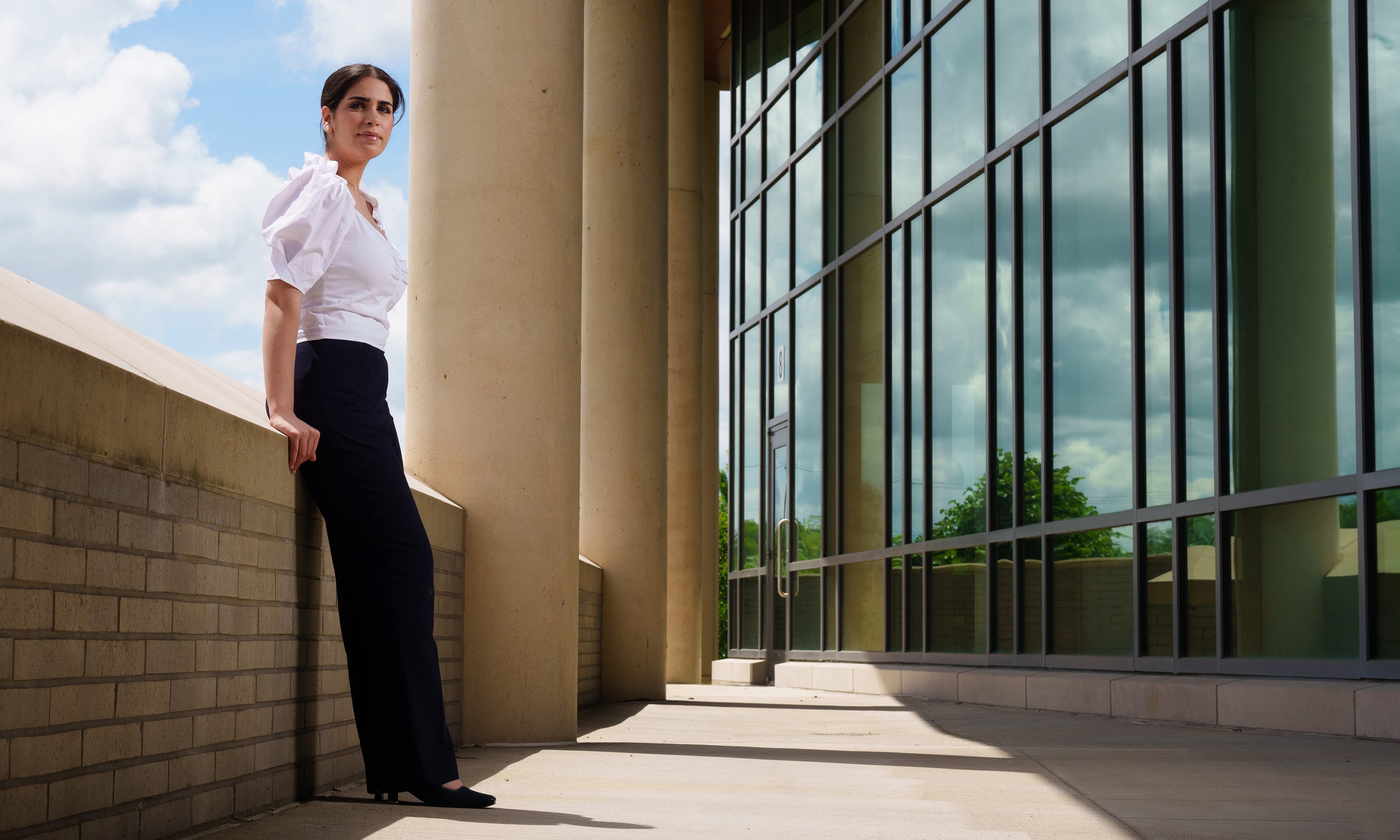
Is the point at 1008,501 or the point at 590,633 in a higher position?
the point at 1008,501

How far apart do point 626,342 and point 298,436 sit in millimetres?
9063

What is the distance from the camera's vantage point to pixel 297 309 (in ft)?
12.7

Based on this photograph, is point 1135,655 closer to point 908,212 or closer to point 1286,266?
point 1286,266

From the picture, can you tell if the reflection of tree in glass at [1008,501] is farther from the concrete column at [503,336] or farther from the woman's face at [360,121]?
the woman's face at [360,121]

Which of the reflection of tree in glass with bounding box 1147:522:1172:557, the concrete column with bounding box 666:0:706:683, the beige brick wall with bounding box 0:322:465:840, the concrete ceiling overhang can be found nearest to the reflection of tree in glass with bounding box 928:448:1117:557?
the reflection of tree in glass with bounding box 1147:522:1172:557

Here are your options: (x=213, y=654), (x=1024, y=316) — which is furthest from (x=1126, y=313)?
(x=213, y=654)

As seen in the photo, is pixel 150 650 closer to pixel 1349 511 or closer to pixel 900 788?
pixel 900 788

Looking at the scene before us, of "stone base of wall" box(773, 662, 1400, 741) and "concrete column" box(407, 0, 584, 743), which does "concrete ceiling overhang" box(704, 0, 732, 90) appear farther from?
"concrete column" box(407, 0, 584, 743)

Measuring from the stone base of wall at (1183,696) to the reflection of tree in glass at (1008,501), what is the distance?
1102mm

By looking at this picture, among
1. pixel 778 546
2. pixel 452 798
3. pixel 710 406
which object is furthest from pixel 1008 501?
pixel 710 406

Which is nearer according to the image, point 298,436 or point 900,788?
point 298,436

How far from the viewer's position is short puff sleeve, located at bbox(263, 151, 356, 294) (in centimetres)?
389

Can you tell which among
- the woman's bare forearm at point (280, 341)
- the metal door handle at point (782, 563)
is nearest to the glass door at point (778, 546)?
the metal door handle at point (782, 563)

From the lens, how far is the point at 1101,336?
35.7 ft
